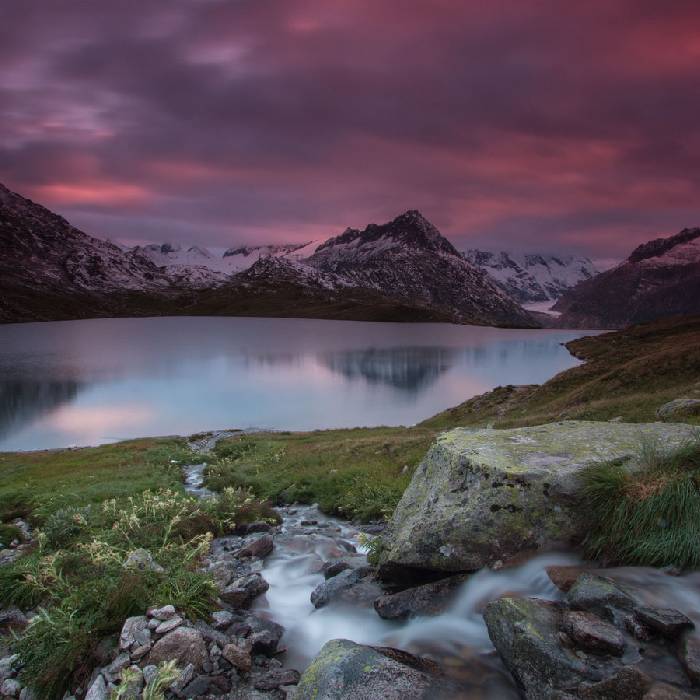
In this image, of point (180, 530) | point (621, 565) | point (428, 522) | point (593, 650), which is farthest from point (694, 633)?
point (180, 530)

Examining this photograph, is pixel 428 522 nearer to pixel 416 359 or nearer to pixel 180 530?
pixel 180 530

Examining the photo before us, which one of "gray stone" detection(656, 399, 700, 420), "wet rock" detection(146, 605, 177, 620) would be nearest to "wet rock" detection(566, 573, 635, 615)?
"wet rock" detection(146, 605, 177, 620)

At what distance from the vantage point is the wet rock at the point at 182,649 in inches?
270

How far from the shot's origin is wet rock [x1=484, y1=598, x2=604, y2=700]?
5523 mm

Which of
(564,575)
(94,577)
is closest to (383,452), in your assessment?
(94,577)

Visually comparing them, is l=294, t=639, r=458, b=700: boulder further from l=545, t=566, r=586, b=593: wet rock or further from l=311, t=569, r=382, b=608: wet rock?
l=311, t=569, r=382, b=608: wet rock

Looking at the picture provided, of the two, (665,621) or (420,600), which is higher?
(665,621)

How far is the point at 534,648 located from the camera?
593 cm

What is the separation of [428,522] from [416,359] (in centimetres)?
12941

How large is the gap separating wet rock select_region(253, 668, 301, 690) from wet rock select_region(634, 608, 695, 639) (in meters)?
4.74

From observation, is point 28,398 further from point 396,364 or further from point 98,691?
point 98,691

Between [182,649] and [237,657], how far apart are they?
817mm

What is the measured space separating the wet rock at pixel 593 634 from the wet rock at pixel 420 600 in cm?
253

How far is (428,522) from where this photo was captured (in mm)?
8953
